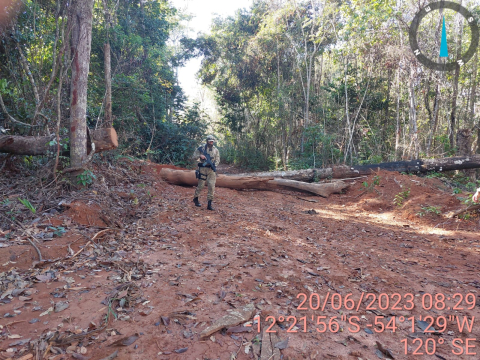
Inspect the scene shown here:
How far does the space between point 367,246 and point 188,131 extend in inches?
430

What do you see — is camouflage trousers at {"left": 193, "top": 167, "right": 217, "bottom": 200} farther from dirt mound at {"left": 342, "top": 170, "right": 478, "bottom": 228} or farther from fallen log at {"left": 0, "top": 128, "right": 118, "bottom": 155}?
dirt mound at {"left": 342, "top": 170, "right": 478, "bottom": 228}

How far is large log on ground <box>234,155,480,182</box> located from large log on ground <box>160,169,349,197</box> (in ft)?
1.72

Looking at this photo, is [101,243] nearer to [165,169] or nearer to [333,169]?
[165,169]

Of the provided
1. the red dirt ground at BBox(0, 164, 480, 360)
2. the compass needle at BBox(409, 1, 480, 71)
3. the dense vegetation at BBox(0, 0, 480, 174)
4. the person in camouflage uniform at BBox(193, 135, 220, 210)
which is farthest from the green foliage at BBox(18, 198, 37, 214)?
the compass needle at BBox(409, 1, 480, 71)

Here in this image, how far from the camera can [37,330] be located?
227 cm

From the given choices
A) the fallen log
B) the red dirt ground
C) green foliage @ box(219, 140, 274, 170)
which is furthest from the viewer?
green foliage @ box(219, 140, 274, 170)

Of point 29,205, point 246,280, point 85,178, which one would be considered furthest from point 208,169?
point 246,280

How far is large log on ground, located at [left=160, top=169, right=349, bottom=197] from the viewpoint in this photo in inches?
368

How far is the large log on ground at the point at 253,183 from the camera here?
936 cm

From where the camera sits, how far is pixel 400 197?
790 centimetres

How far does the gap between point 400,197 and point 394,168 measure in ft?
9.84

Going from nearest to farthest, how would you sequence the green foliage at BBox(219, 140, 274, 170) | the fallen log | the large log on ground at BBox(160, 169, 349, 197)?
the fallen log, the large log on ground at BBox(160, 169, 349, 197), the green foliage at BBox(219, 140, 274, 170)

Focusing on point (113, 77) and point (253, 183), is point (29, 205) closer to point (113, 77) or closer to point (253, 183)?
point (253, 183)

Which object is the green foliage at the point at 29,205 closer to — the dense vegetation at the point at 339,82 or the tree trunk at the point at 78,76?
the tree trunk at the point at 78,76
